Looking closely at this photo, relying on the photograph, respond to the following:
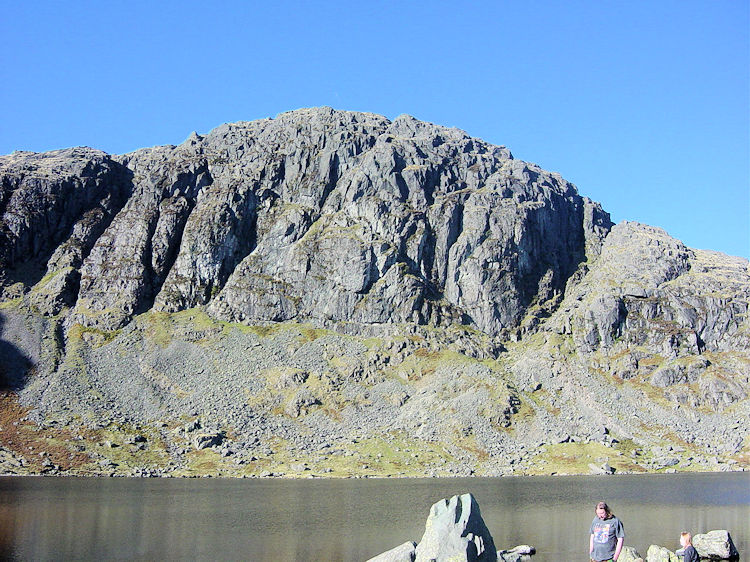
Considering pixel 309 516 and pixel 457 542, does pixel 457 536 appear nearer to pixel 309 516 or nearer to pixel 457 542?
pixel 457 542

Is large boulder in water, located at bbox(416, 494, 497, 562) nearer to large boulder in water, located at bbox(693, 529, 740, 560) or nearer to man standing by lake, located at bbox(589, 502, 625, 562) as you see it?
man standing by lake, located at bbox(589, 502, 625, 562)

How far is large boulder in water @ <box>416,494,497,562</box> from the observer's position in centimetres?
3609

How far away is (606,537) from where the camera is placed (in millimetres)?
23906

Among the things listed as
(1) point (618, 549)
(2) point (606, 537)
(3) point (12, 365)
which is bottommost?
(1) point (618, 549)

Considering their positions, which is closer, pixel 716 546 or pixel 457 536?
pixel 457 536

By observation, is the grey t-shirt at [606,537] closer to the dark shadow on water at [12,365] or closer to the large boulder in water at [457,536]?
the large boulder in water at [457,536]

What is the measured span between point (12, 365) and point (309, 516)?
120 metres

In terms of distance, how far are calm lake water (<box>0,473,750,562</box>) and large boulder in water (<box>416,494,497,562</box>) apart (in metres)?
9.08

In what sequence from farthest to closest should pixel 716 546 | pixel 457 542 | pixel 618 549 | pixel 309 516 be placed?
pixel 309 516 → pixel 716 546 → pixel 457 542 → pixel 618 549

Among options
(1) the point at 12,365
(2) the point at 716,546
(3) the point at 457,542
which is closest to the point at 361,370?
(1) the point at 12,365

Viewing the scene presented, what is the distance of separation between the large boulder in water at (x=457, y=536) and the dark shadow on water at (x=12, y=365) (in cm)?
14100

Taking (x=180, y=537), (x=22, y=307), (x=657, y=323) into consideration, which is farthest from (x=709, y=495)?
(x=22, y=307)

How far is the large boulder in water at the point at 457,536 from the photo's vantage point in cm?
3609

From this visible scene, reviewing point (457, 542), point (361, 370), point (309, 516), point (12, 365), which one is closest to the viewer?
point (457, 542)
